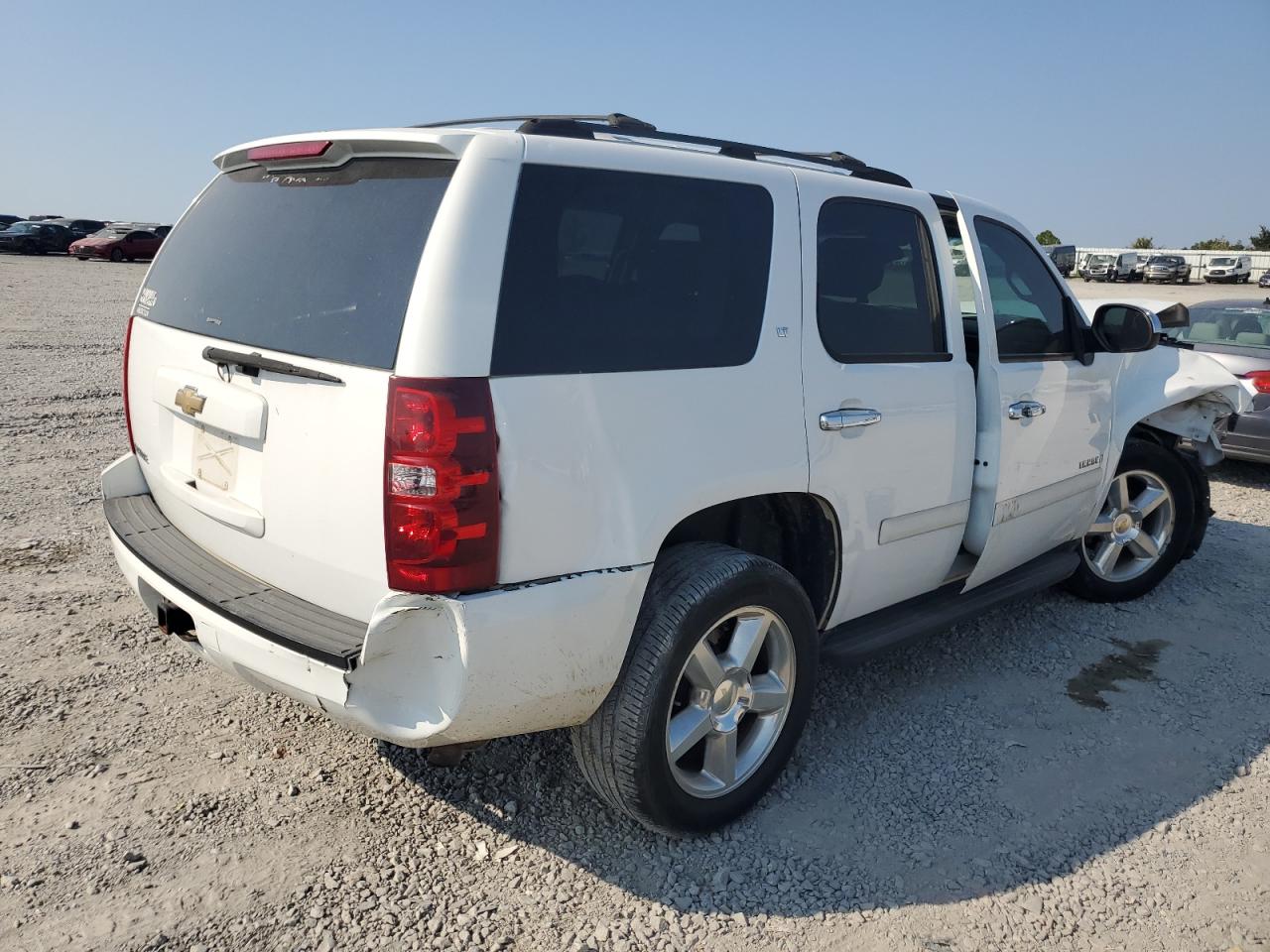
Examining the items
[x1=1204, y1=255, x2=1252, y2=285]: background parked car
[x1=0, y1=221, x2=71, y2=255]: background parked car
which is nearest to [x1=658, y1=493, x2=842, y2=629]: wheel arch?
[x1=0, y1=221, x2=71, y2=255]: background parked car

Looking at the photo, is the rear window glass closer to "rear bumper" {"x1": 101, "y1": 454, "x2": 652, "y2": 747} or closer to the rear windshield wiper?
the rear windshield wiper

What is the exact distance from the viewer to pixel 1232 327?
27.5 ft

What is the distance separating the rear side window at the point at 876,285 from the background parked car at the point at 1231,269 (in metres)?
49.0

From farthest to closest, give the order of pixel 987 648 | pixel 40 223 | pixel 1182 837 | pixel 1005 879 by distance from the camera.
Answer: pixel 40 223, pixel 987 648, pixel 1182 837, pixel 1005 879

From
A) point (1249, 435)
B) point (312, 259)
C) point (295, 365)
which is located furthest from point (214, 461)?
point (1249, 435)

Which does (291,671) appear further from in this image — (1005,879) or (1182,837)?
(1182,837)

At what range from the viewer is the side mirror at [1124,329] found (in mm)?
4254

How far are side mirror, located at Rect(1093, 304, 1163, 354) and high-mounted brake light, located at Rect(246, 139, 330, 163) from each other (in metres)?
3.42

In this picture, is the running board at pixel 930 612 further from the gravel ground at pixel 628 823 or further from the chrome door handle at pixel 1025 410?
the chrome door handle at pixel 1025 410

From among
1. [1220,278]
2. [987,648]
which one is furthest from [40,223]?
[1220,278]

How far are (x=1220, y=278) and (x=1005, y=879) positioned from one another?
50.5 m

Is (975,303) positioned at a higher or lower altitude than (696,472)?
higher

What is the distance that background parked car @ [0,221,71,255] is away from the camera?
35.7 meters

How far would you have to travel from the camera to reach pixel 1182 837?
3.10 meters
